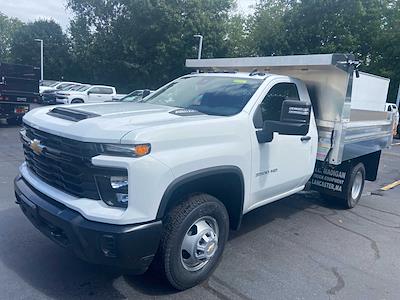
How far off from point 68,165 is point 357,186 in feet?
17.3

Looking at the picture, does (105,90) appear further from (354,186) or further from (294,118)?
(294,118)

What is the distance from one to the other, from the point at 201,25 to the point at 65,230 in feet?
103

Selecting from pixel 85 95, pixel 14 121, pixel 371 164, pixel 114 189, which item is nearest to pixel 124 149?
pixel 114 189

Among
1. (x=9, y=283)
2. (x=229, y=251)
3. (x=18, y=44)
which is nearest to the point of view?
(x=9, y=283)

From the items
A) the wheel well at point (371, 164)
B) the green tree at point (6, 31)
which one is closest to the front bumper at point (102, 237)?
the wheel well at point (371, 164)

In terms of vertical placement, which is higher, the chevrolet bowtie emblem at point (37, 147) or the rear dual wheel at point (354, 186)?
the chevrolet bowtie emblem at point (37, 147)

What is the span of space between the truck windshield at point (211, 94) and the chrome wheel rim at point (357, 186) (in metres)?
3.23

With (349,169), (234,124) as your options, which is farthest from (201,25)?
(234,124)

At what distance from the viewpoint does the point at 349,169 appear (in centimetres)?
586

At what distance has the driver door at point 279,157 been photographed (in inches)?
147

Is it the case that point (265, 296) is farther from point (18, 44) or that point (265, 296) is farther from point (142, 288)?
point (18, 44)

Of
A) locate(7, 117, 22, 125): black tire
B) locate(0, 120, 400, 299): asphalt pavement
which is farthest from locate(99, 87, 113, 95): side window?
locate(0, 120, 400, 299): asphalt pavement

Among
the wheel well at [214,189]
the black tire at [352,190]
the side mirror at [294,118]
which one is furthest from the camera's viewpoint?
the black tire at [352,190]

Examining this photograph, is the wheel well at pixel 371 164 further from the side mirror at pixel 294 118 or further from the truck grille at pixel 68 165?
the truck grille at pixel 68 165
